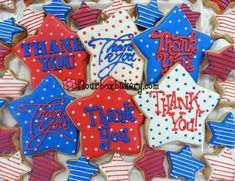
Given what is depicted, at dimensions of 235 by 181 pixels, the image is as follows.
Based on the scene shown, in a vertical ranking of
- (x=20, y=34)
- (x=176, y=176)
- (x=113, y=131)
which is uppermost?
(x=20, y=34)

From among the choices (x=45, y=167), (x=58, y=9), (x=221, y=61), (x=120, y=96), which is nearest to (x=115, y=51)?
(x=120, y=96)

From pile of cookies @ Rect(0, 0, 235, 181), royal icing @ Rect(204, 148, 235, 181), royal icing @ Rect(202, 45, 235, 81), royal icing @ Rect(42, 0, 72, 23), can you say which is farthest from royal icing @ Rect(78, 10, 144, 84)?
royal icing @ Rect(204, 148, 235, 181)

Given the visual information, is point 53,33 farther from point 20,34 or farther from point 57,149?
point 57,149

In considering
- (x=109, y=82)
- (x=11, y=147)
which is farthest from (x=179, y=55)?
(x=11, y=147)

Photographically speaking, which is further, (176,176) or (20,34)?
(20,34)

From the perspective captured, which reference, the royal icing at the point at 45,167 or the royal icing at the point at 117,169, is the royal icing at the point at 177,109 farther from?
the royal icing at the point at 45,167

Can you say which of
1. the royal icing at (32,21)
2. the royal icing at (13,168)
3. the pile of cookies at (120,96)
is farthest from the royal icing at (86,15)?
the royal icing at (13,168)
